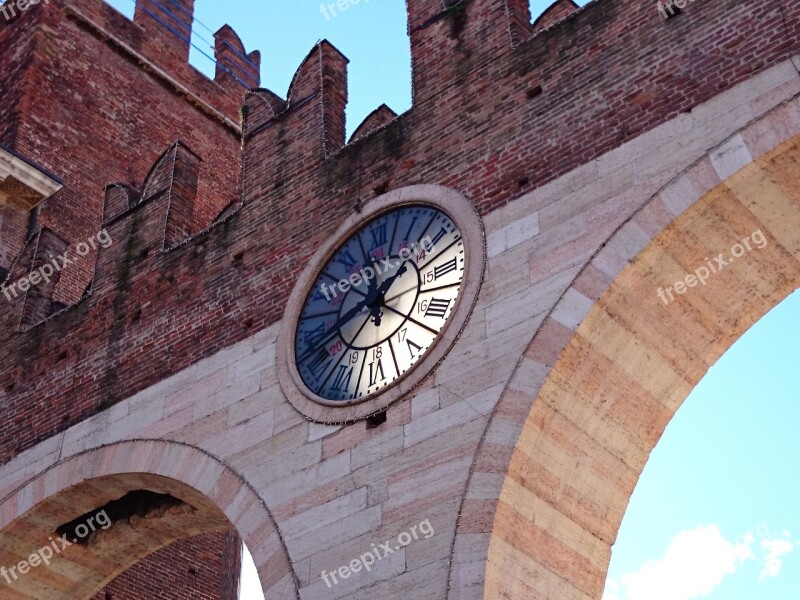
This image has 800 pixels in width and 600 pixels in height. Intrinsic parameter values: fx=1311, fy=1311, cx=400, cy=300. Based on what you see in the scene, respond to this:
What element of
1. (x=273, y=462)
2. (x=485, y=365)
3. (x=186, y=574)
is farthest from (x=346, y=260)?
(x=186, y=574)

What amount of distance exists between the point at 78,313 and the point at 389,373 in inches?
157

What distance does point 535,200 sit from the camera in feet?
28.7

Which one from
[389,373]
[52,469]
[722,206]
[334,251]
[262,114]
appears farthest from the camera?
[262,114]

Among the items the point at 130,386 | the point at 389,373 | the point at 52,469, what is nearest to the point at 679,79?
the point at 389,373

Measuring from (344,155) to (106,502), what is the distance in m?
3.44

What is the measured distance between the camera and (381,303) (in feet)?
30.5

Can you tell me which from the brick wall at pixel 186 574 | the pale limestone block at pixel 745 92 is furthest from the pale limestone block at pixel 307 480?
the brick wall at pixel 186 574

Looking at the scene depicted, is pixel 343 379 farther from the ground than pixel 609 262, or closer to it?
farther from the ground

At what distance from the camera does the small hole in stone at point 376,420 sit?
8.72 meters

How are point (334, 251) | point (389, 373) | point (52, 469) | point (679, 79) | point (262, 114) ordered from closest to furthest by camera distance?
point (679, 79) < point (389, 373) < point (334, 251) < point (52, 469) < point (262, 114)

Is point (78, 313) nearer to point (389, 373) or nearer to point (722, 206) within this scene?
point (389, 373)

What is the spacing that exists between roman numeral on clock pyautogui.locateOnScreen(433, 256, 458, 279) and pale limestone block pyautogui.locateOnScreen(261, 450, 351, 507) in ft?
4.49

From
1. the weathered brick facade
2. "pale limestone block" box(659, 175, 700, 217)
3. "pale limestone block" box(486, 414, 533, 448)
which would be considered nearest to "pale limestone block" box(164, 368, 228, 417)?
the weathered brick facade

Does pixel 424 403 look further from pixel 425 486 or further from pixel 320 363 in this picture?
pixel 320 363
